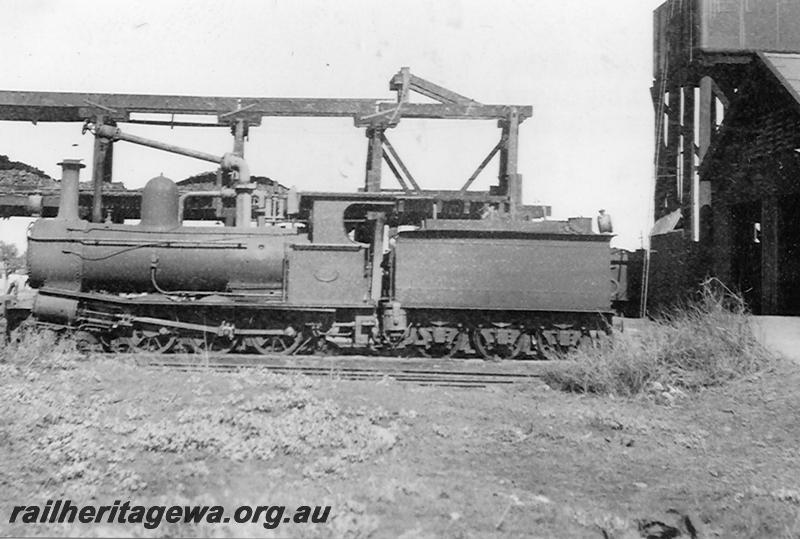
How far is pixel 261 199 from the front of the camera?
41.2ft

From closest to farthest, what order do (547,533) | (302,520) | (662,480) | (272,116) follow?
1. (302,520)
2. (547,533)
3. (662,480)
4. (272,116)

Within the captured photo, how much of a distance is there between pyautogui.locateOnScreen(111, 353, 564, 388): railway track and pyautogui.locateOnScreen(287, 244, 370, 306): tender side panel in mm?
1002

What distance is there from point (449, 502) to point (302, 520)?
1.09m

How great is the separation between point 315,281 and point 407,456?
6.35 m

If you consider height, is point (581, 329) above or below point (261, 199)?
below

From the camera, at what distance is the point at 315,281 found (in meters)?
11.3

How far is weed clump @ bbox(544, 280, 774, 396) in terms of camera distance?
25.8ft

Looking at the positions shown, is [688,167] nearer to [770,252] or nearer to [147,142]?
[770,252]

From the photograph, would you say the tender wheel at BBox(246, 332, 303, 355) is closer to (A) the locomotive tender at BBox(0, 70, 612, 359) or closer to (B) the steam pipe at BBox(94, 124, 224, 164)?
(A) the locomotive tender at BBox(0, 70, 612, 359)

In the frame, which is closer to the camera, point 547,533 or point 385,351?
point 547,533

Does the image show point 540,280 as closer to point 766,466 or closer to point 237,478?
point 766,466

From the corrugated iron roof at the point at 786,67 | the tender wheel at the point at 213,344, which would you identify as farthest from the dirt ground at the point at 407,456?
the corrugated iron roof at the point at 786,67

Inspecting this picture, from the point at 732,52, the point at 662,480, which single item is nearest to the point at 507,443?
the point at 662,480

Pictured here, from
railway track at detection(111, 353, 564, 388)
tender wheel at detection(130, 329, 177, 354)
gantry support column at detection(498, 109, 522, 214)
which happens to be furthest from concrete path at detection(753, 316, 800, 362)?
tender wheel at detection(130, 329, 177, 354)
